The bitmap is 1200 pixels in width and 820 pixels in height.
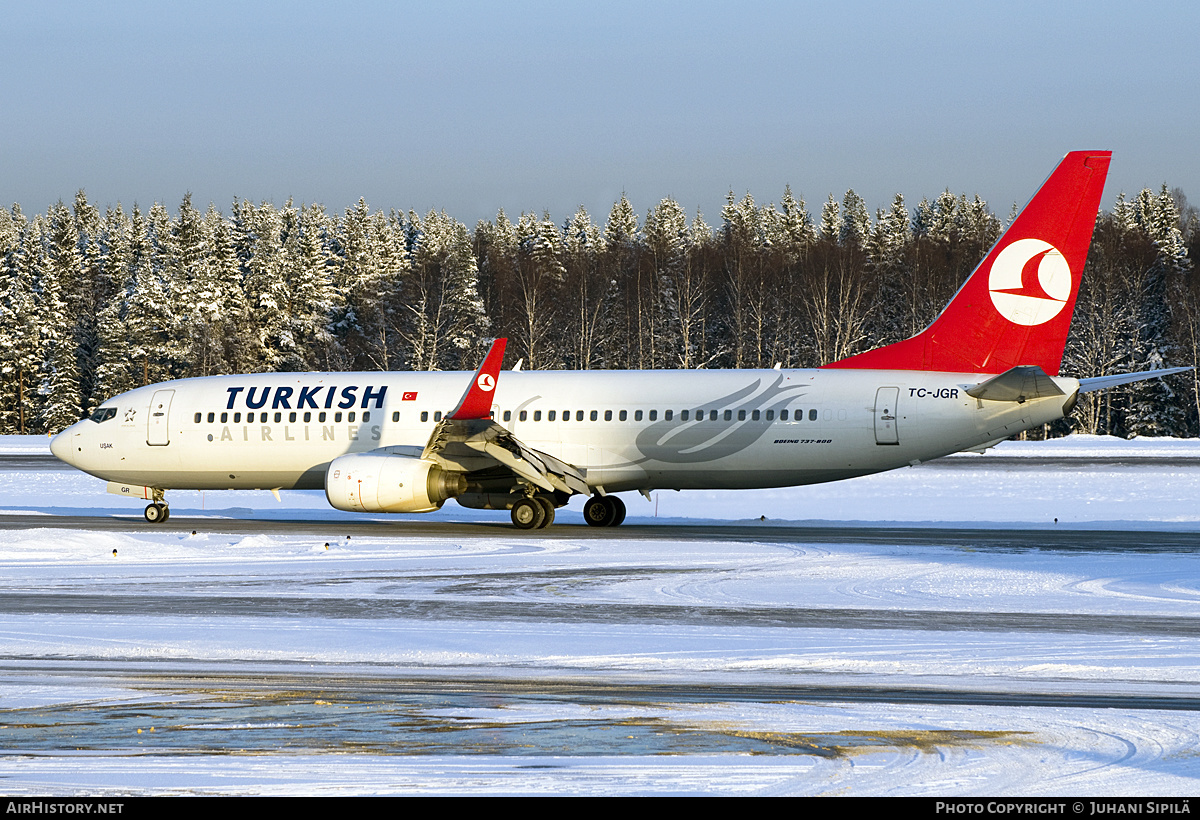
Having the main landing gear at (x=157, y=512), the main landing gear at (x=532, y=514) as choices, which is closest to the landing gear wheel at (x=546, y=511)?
the main landing gear at (x=532, y=514)

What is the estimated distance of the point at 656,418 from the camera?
23875 millimetres

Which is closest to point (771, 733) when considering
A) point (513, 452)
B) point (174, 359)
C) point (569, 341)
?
point (513, 452)

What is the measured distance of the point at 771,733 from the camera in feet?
25.2

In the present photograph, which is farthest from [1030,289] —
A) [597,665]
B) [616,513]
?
[597,665]

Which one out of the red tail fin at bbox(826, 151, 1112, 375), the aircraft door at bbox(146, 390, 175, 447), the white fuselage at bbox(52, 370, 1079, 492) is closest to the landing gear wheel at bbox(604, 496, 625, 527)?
the white fuselage at bbox(52, 370, 1079, 492)

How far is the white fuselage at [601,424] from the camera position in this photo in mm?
22500

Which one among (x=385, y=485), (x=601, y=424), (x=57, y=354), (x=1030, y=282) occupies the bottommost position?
(x=385, y=485)

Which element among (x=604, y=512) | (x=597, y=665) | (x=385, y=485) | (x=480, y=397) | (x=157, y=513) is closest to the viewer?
(x=597, y=665)

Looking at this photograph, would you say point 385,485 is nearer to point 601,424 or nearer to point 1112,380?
point 601,424

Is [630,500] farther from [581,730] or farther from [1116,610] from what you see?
[581,730]

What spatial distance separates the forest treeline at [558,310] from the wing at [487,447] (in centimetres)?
4058

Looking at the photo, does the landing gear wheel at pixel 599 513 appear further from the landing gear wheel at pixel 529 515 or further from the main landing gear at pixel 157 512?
the main landing gear at pixel 157 512

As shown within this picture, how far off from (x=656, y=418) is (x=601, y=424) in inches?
42.7
